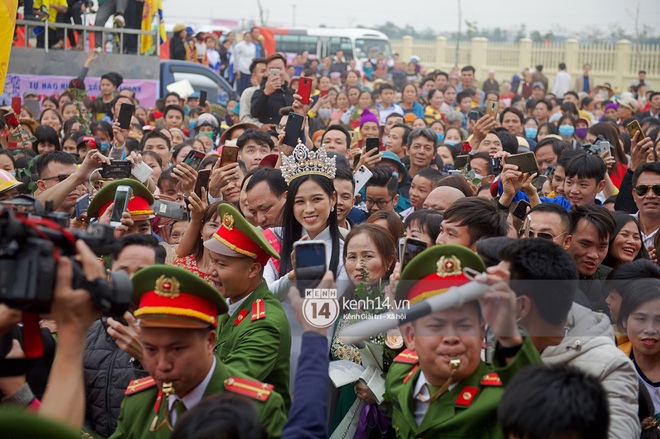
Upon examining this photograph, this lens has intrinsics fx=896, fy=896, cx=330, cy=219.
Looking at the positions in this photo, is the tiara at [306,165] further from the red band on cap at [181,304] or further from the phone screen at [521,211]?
the red band on cap at [181,304]

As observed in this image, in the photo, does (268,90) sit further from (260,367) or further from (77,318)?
(77,318)

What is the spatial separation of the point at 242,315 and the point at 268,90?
6.49 meters

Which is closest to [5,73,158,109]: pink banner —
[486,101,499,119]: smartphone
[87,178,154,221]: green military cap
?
[486,101,499,119]: smartphone

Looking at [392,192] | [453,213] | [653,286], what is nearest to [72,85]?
[392,192]

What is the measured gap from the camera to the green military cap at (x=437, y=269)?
3.19 meters

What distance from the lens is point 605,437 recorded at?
2.70m

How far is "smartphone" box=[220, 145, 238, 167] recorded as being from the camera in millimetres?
6277

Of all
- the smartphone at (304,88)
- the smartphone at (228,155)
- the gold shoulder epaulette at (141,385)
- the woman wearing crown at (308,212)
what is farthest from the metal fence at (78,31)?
the gold shoulder epaulette at (141,385)

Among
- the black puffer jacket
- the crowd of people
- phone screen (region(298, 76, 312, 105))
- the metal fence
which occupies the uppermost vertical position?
the metal fence

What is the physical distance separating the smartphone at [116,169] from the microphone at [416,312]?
11.5ft

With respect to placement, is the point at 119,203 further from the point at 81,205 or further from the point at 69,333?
the point at 69,333

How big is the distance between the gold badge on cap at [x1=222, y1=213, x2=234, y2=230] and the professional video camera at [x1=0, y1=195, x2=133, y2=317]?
5.52ft

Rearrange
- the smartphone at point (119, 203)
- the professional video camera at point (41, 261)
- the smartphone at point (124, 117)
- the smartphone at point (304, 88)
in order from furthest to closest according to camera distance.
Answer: the smartphone at point (304, 88), the smartphone at point (124, 117), the smartphone at point (119, 203), the professional video camera at point (41, 261)

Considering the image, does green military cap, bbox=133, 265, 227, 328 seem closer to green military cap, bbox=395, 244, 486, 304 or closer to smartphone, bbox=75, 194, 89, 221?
green military cap, bbox=395, 244, 486, 304
